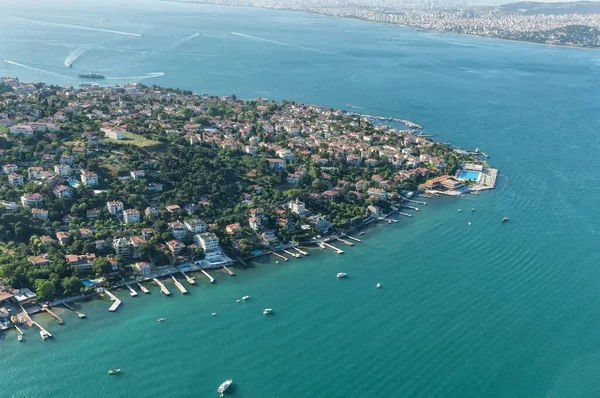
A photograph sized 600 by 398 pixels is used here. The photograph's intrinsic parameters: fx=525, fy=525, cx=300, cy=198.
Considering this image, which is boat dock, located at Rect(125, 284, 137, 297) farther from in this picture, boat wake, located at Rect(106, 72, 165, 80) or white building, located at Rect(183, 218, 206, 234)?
boat wake, located at Rect(106, 72, 165, 80)

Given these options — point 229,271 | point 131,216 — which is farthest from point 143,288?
point 131,216

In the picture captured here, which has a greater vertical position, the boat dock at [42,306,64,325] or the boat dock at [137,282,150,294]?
the boat dock at [137,282,150,294]

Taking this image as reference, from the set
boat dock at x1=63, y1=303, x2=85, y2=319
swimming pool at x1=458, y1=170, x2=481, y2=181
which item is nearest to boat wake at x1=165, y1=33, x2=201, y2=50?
swimming pool at x1=458, y1=170, x2=481, y2=181

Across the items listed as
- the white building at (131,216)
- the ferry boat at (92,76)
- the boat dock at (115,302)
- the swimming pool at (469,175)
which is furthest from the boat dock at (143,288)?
the ferry boat at (92,76)

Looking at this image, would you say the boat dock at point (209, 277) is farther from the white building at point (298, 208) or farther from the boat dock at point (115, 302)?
the white building at point (298, 208)

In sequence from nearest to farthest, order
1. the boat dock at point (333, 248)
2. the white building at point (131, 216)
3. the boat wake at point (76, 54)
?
the boat dock at point (333, 248) → the white building at point (131, 216) → the boat wake at point (76, 54)

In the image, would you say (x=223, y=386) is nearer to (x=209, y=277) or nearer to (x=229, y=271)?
(x=209, y=277)
